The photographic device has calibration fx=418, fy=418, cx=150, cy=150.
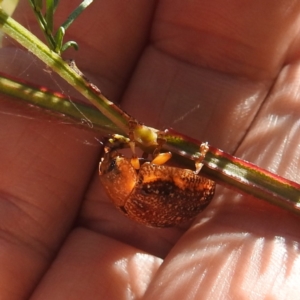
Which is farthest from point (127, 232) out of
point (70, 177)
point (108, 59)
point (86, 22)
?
point (86, 22)

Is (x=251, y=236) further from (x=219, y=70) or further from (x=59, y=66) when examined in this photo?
(x=59, y=66)

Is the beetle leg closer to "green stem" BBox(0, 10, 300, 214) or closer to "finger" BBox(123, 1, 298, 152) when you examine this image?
"green stem" BBox(0, 10, 300, 214)

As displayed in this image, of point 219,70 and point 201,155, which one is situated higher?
point 219,70

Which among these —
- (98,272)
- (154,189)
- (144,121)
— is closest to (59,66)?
(154,189)

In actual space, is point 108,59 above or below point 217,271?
above

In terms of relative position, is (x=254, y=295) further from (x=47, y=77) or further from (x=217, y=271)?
(x=47, y=77)

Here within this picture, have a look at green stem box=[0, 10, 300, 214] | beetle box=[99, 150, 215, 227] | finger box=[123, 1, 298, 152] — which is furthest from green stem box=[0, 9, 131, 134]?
finger box=[123, 1, 298, 152]
